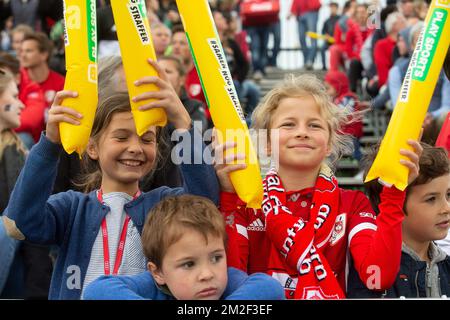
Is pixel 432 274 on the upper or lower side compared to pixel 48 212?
lower

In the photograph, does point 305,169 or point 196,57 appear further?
point 305,169

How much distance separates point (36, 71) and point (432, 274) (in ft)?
17.7

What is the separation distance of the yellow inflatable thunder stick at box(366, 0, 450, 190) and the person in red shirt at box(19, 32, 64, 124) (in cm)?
548

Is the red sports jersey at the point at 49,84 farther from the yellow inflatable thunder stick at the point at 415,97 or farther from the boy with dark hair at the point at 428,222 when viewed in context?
the yellow inflatable thunder stick at the point at 415,97

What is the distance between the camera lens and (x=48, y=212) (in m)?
3.16

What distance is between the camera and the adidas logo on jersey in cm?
330

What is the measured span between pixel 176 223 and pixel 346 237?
71cm

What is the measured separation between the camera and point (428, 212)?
11.4 ft

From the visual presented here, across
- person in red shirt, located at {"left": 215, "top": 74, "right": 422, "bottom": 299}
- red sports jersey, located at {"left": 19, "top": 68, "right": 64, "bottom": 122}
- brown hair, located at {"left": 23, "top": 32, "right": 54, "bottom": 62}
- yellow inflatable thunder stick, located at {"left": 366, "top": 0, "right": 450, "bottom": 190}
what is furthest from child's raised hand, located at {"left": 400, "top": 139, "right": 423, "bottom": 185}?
brown hair, located at {"left": 23, "top": 32, "right": 54, "bottom": 62}

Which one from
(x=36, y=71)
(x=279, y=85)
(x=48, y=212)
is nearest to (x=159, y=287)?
(x=48, y=212)

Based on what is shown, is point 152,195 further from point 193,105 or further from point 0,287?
point 193,105

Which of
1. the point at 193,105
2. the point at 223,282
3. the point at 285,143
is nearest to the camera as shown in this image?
the point at 223,282

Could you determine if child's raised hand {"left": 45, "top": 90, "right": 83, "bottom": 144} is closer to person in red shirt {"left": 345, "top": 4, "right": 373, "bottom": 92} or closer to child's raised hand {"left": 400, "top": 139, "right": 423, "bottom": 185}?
child's raised hand {"left": 400, "top": 139, "right": 423, "bottom": 185}

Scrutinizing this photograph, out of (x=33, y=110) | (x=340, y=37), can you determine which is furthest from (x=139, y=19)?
(x=340, y=37)
